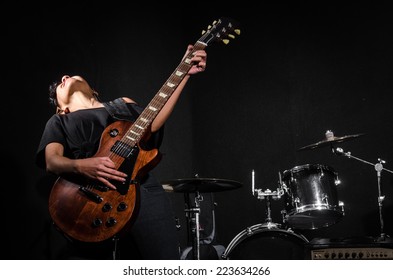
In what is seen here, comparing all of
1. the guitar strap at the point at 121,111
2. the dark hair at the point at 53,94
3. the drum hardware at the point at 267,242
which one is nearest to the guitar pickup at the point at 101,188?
the guitar strap at the point at 121,111

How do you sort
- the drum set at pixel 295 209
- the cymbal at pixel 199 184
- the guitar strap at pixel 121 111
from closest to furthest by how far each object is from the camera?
the guitar strap at pixel 121 111, the cymbal at pixel 199 184, the drum set at pixel 295 209

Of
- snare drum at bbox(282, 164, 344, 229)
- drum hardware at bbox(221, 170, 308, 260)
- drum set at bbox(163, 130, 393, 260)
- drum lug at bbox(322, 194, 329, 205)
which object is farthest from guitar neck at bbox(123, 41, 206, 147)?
drum lug at bbox(322, 194, 329, 205)

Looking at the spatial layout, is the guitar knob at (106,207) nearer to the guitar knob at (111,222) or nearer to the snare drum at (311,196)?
the guitar knob at (111,222)

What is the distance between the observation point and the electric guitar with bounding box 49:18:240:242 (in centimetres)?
169

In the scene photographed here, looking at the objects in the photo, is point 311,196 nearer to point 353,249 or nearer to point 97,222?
point 353,249

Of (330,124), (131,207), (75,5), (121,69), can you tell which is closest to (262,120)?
(330,124)

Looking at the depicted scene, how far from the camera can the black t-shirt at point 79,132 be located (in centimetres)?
190

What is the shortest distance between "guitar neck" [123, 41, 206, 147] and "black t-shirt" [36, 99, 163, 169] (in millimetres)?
100

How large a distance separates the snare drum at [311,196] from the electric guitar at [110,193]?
119 centimetres

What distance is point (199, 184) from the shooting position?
2.52m

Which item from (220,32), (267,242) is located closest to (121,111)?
(220,32)

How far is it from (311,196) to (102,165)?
1431 millimetres

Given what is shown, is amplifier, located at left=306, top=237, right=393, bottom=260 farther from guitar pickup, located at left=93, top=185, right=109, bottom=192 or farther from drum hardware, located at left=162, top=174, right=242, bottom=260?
guitar pickup, located at left=93, top=185, right=109, bottom=192

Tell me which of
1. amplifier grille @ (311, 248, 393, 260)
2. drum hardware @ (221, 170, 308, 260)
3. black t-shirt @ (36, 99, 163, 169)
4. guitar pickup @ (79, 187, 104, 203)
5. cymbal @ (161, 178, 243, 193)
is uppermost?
black t-shirt @ (36, 99, 163, 169)
